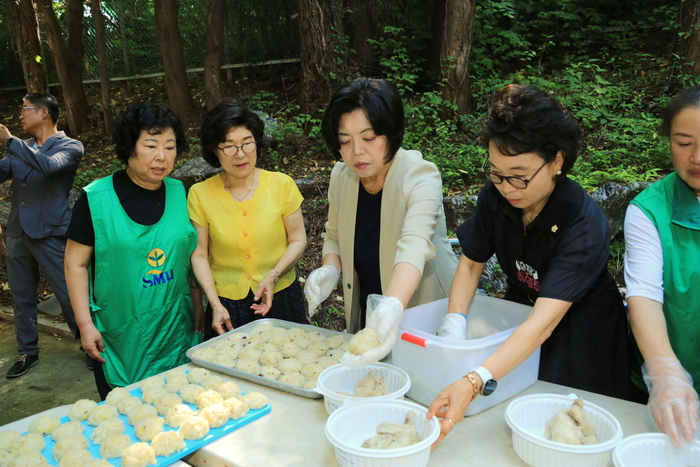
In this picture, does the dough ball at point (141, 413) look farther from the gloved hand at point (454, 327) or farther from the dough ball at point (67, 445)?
the gloved hand at point (454, 327)

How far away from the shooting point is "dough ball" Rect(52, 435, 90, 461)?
58.8 inches

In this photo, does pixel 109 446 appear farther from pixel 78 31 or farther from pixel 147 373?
pixel 78 31

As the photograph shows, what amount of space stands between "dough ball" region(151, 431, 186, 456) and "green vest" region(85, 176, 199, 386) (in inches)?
38.5

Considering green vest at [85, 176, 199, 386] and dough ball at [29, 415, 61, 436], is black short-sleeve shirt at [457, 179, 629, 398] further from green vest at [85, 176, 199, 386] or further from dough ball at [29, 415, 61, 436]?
dough ball at [29, 415, 61, 436]

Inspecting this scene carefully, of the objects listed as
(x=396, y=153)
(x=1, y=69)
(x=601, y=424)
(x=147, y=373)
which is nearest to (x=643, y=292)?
(x=601, y=424)

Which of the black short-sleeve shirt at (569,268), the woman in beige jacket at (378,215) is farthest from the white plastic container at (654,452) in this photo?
the woman in beige jacket at (378,215)

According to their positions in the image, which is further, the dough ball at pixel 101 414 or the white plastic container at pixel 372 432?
the dough ball at pixel 101 414

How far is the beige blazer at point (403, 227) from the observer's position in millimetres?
2008

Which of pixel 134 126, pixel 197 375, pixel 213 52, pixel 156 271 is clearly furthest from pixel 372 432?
pixel 213 52

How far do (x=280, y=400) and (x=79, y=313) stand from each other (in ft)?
3.87

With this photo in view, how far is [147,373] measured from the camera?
2.42 m

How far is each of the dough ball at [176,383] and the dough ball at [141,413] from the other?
121 mm

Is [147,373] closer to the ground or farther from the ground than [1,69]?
closer to the ground

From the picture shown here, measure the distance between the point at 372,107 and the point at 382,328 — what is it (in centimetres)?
87
